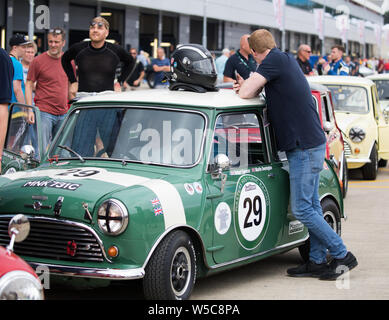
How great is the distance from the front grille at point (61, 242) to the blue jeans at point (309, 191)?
1.99 m

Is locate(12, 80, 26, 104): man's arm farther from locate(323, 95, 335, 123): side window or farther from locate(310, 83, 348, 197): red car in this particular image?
locate(323, 95, 335, 123): side window

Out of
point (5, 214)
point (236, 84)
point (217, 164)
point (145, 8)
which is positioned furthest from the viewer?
point (145, 8)

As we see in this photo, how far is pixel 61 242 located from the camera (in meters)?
5.41

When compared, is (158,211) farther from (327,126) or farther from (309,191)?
(327,126)

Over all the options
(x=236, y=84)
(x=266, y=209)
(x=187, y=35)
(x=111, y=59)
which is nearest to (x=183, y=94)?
(x=236, y=84)

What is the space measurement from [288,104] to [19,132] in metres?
2.57

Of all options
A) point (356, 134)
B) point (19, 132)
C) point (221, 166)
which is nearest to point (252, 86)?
point (221, 166)

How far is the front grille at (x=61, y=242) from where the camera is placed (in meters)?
5.36

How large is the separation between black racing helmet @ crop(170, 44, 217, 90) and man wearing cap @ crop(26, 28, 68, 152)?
9.90ft

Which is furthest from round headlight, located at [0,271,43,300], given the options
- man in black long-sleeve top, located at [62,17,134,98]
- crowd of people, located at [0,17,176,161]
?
man in black long-sleeve top, located at [62,17,134,98]

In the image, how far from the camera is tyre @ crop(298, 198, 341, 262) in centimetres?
736

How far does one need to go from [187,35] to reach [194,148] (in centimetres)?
5006

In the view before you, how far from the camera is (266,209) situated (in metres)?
6.58
